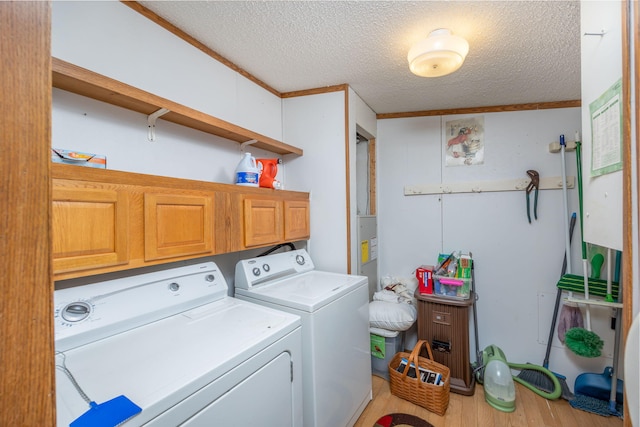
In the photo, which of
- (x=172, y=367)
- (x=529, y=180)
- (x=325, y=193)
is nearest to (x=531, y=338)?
(x=529, y=180)

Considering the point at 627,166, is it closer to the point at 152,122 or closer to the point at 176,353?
the point at 176,353

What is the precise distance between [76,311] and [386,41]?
6.49ft

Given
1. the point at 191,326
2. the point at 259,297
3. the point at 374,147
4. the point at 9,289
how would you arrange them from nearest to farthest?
the point at 9,289 < the point at 191,326 < the point at 259,297 < the point at 374,147

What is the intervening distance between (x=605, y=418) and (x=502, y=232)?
1401 mm

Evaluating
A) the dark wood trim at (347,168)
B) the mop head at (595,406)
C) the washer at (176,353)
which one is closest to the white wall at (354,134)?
the dark wood trim at (347,168)

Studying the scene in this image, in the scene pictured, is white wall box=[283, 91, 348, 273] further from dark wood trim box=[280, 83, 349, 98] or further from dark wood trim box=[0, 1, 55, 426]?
dark wood trim box=[0, 1, 55, 426]

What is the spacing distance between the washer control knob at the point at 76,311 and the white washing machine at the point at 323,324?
29.6 inches

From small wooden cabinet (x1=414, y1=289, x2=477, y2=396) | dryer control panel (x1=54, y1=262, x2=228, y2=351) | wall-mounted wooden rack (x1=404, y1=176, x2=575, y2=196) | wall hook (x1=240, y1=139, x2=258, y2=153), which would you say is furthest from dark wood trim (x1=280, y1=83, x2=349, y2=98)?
small wooden cabinet (x1=414, y1=289, x2=477, y2=396)

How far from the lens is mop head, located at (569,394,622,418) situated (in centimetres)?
192

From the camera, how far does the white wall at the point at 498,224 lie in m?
2.43

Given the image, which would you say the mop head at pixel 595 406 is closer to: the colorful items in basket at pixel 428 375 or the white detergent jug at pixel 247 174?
the colorful items in basket at pixel 428 375

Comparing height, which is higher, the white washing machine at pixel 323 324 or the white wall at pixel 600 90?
the white wall at pixel 600 90

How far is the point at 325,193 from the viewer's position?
7.56 ft

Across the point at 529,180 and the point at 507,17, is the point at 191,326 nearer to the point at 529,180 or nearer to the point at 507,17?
the point at 507,17
